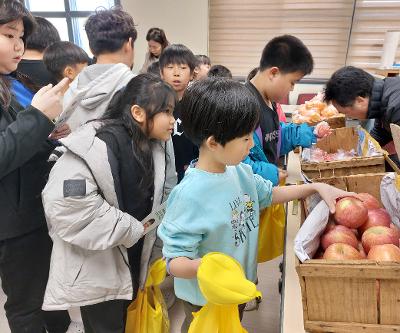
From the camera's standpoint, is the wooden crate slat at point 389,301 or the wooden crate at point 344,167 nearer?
the wooden crate slat at point 389,301

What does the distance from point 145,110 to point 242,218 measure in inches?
19.9

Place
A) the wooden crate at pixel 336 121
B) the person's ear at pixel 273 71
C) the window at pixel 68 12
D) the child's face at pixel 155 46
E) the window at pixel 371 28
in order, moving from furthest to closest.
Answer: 1. the window at pixel 68 12
2. the window at pixel 371 28
3. the child's face at pixel 155 46
4. the wooden crate at pixel 336 121
5. the person's ear at pixel 273 71

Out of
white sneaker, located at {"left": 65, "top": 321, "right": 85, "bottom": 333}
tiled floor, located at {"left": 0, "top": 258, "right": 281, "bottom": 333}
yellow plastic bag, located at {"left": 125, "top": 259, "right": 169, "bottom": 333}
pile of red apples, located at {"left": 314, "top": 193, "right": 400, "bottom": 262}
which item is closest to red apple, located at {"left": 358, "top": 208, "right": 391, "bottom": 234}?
pile of red apples, located at {"left": 314, "top": 193, "right": 400, "bottom": 262}

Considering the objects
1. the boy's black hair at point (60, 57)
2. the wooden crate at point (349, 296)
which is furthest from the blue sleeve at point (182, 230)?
the boy's black hair at point (60, 57)

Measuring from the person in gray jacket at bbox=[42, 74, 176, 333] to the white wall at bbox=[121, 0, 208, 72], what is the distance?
364cm

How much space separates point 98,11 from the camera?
1.41 m

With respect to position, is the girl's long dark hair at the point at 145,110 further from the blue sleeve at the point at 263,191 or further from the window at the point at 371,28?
the window at the point at 371,28

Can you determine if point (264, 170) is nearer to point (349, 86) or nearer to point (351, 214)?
point (351, 214)

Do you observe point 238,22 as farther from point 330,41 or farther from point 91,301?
point 91,301

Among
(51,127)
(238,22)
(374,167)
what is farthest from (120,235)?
(238,22)

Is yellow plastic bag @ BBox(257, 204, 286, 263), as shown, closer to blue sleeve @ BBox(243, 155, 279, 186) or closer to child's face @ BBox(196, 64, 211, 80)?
blue sleeve @ BBox(243, 155, 279, 186)

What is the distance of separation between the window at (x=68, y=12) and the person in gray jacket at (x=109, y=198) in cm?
438

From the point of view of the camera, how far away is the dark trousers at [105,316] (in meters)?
1.20

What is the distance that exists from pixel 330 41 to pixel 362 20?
0.42m
